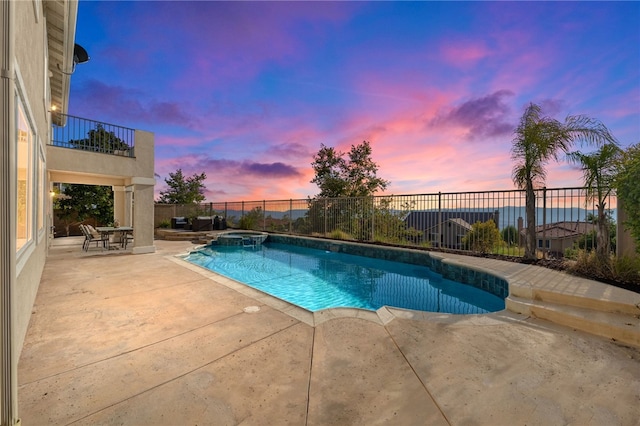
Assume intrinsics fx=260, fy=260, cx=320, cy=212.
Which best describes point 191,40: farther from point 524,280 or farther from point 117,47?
point 524,280

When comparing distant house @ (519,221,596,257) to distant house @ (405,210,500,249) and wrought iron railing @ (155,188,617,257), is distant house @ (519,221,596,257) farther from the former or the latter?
distant house @ (405,210,500,249)

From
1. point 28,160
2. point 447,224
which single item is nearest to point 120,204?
point 28,160

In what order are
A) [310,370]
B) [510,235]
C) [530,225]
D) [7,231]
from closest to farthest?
[7,231] < [310,370] < [530,225] < [510,235]

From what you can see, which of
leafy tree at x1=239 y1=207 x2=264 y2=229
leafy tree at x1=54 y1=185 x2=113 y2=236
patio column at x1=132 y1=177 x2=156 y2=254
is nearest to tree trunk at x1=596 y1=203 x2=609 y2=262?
patio column at x1=132 y1=177 x2=156 y2=254

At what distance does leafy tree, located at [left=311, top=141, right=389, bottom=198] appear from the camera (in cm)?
1539

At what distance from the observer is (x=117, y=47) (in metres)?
8.97

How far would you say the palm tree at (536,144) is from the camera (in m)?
5.69

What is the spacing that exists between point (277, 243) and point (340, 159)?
6.38 meters

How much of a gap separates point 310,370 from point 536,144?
23.0 feet

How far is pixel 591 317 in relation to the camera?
3.05 m

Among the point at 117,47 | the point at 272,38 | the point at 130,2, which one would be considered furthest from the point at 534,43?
the point at 117,47

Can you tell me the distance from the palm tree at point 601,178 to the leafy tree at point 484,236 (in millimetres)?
2277

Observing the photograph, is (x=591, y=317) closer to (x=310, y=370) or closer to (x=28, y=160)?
(x=310, y=370)

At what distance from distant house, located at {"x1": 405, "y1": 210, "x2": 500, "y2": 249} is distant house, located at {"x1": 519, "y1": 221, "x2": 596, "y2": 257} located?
3.88 feet
